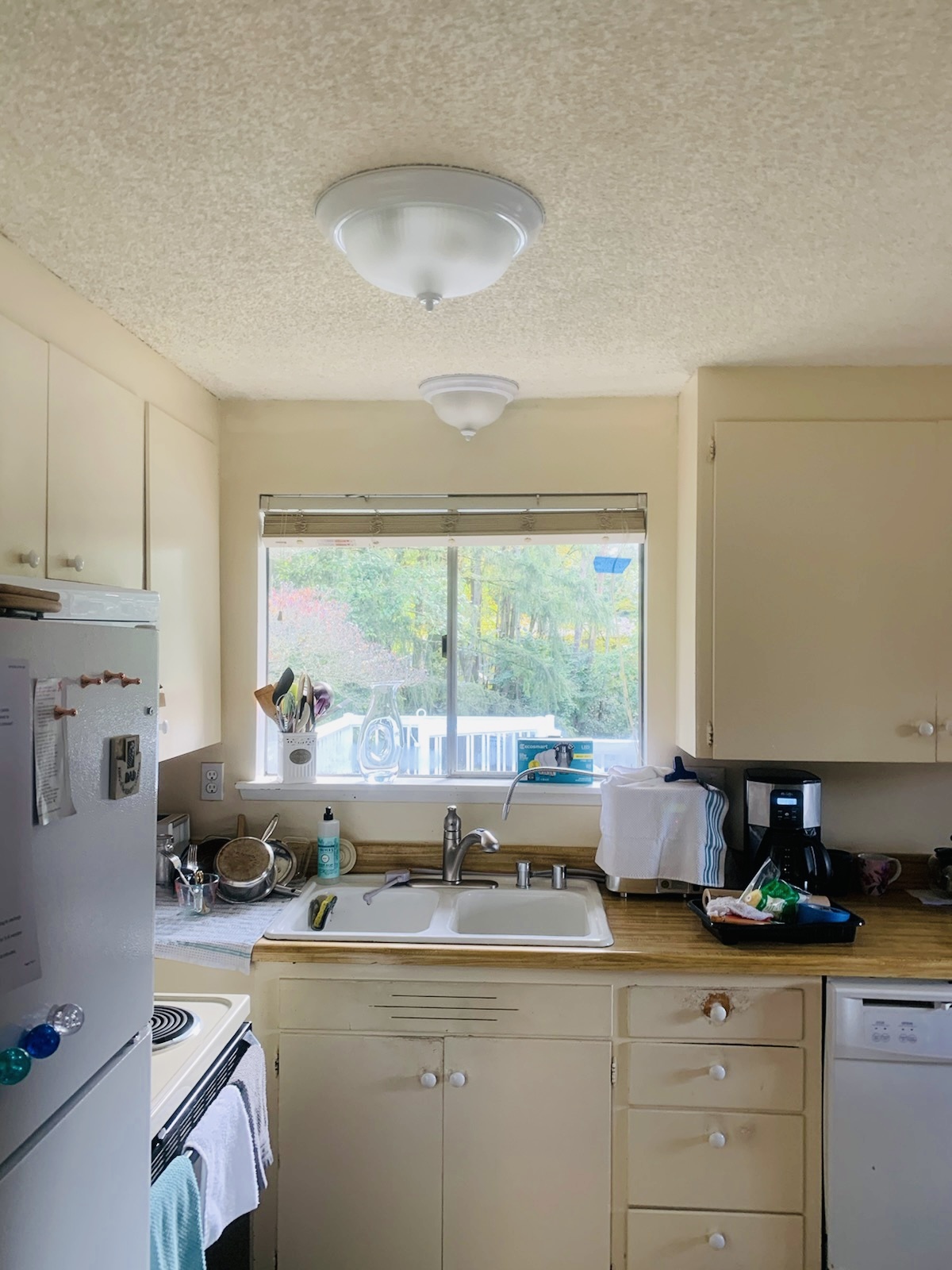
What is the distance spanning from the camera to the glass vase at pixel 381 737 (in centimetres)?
273

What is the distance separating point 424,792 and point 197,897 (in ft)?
2.33

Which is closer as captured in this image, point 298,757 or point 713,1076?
point 713,1076

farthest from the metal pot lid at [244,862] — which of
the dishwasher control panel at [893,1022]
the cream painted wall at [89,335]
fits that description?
the dishwasher control panel at [893,1022]

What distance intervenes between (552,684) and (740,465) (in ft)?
2.96

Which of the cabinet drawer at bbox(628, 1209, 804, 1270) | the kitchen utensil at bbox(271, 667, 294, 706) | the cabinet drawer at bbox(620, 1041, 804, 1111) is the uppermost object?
the kitchen utensil at bbox(271, 667, 294, 706)

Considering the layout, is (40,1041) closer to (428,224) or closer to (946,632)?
(428,224)

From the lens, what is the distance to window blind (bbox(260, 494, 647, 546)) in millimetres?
2641

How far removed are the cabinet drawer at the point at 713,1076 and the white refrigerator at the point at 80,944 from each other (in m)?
1.22

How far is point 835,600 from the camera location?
2246 mm

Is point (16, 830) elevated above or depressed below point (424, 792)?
above

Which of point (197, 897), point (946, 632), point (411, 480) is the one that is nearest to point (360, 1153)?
point (197, 897)

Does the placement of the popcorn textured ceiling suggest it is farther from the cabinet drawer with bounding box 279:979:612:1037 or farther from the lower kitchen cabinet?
the lower kitchen cabinet

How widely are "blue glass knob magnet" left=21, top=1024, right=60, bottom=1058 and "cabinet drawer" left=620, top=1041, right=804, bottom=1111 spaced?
58.6 inches

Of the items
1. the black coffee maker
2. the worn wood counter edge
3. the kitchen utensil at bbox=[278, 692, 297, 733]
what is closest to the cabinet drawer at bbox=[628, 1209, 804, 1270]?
the worn wood counter edge
